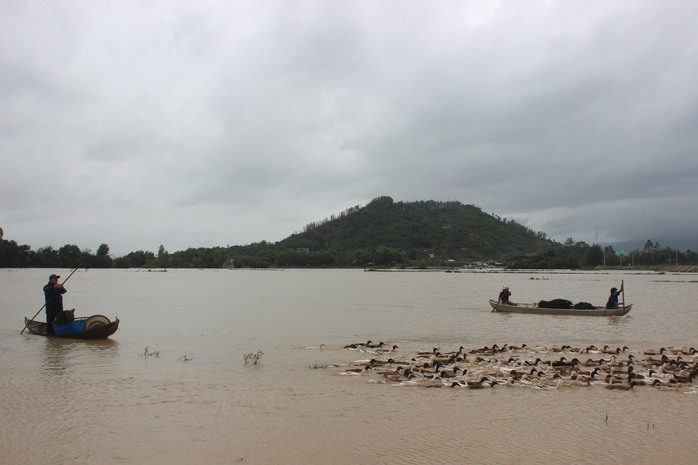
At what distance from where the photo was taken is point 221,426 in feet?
31.1

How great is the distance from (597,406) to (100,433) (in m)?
9.60

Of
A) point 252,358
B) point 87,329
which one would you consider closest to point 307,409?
point 252,358

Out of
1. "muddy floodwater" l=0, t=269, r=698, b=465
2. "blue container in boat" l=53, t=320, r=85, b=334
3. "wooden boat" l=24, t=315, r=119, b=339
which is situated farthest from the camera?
"blue container in boat" l=53, t=320, r=85, b=334

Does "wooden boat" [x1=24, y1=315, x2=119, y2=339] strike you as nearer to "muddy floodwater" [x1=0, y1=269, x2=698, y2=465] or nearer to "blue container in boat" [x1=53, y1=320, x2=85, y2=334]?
"blue container in boat" [x1=53, y1=320, x2=85, y2=334]

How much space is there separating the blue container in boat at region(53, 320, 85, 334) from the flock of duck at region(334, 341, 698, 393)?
1246cm

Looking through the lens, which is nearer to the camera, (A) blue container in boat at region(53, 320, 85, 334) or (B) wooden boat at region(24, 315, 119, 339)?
(B) wooden boat at region(24, 315, 119, 339)

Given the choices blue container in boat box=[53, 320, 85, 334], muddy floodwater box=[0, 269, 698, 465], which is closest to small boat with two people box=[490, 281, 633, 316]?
muddy floodwater box=[0, 269, 698, 465]

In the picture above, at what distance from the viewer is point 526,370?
1375 cm

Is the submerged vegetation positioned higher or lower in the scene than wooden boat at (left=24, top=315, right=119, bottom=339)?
lower

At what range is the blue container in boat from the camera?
2144cm

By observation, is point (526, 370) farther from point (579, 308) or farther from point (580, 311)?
point (579, 308)

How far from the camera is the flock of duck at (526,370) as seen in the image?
1238 centimetres

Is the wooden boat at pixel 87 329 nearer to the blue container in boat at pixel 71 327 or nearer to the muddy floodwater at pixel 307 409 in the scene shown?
the blue container in boat at pixel 71 327

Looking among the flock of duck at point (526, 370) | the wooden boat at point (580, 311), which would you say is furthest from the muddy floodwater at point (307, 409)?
the wooden boat at point (580, 311)
